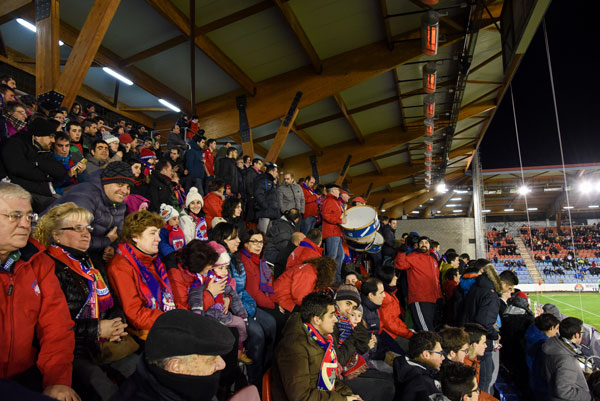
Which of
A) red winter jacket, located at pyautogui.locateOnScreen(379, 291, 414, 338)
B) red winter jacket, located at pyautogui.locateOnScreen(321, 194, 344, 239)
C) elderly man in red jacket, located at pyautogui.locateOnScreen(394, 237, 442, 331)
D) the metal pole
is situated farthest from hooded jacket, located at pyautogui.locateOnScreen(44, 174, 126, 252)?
the metal pole

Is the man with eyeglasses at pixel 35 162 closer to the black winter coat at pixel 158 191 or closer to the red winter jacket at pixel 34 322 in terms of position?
the black winter coat at pixel 158 191

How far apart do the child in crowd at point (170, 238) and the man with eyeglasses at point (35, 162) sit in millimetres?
1040

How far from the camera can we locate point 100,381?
→ 1923mm

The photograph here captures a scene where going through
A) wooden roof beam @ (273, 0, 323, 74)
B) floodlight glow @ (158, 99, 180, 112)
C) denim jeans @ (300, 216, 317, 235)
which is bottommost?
denim jeans @ (300, 216, 317, 235)

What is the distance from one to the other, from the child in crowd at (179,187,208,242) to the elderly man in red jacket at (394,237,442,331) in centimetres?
340

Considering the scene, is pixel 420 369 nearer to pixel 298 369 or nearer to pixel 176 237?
pixel 298 369

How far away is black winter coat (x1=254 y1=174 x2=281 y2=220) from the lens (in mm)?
7098

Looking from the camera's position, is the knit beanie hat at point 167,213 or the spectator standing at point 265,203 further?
the spectator standing at point 265,203

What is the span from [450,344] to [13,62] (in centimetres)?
1019

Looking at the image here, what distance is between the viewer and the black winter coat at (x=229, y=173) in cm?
725

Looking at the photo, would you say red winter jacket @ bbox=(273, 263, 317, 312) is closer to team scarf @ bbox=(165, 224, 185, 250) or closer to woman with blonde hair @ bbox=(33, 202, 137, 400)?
team scarf @ bbox=(165, 224, 185, 250)

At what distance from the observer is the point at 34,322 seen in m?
1.73

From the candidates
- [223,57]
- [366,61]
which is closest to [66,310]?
[223,57]

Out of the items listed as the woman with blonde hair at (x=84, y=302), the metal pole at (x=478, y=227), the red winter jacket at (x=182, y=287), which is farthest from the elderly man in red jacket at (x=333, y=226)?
the metal pole at (x=478, y=227)
